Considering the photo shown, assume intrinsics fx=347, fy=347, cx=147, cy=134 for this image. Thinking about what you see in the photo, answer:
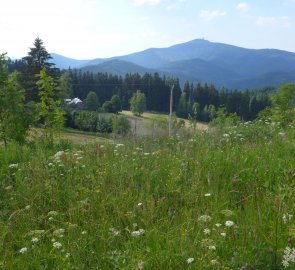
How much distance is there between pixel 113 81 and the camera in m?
130

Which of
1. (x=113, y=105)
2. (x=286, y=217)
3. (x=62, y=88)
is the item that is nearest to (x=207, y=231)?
(x=286, y=217)

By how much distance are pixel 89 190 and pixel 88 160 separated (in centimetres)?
122

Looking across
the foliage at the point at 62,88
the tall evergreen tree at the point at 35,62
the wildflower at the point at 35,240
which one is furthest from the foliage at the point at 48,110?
the tall evergreen tree at the point at 35,62

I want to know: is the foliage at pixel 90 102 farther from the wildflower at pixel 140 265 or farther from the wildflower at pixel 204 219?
the wildflower at pixel 140 265

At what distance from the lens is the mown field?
2.62 meters

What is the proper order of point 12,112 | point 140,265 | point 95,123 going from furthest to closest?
point 95,123 → point 12,112 → point 140,265

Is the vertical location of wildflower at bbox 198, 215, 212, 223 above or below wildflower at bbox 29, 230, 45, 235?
above

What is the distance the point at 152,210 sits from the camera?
3.32 meters

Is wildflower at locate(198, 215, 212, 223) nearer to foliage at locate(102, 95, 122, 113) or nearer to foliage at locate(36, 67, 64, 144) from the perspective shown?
foliage at locate(36, 67, 64, 144)

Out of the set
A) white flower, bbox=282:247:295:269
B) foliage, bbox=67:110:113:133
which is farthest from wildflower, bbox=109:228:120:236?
foliage, bbox=67:110:113:133

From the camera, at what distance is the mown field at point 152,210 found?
262cm

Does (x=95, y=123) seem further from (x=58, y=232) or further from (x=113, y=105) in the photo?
(x=113, y=105)

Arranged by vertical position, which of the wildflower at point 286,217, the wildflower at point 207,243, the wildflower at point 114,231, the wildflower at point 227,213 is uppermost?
the wildflower at point 286,217

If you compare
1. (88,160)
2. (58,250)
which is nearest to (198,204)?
(58,250)
